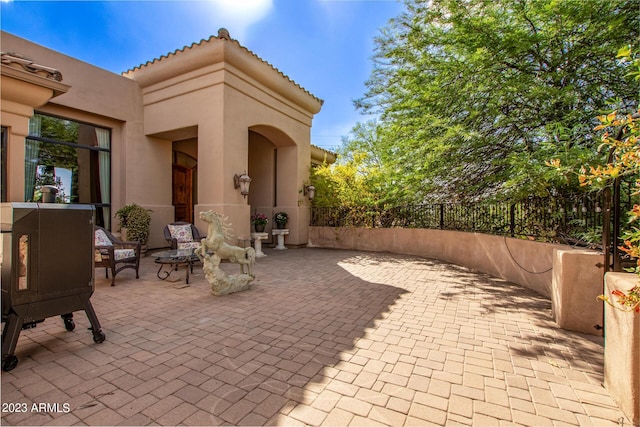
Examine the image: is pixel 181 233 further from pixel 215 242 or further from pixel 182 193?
pixel 182 193

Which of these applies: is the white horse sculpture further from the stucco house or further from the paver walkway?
the stucco house

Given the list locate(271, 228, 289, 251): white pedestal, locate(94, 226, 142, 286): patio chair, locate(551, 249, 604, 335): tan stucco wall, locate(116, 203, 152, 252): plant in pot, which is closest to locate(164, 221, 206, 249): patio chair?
locate(94, 226, 142, 286): patio chair

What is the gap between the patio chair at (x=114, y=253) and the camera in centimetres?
529

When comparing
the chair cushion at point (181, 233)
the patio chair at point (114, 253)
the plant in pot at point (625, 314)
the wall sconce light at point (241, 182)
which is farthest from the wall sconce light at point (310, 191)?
the plant in pot at point (625, 314)

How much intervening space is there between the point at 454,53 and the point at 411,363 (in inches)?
229

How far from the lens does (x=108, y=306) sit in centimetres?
410

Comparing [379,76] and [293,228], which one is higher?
[379,76]

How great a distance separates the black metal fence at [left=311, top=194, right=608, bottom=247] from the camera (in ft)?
13.6

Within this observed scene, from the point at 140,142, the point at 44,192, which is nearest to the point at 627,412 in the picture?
the point at 44,192

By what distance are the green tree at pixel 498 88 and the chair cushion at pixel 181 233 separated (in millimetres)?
5450

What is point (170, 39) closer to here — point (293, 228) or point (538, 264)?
point (293, 228)

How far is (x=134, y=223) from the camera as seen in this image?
7.75 meters

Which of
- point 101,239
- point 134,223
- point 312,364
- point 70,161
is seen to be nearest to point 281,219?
point 134,223

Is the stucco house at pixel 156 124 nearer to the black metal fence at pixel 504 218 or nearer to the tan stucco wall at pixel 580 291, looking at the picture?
the black metal fence at pixel 504 218
